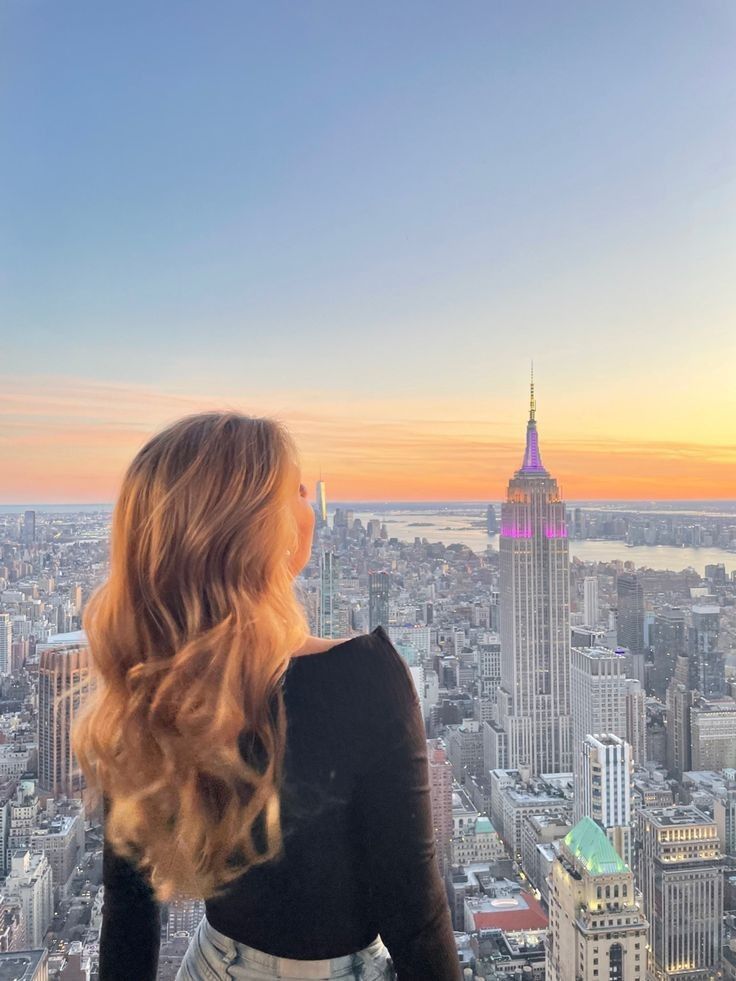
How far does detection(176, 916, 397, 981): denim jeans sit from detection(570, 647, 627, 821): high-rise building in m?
1.46

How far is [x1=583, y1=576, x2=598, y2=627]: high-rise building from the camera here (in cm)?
225

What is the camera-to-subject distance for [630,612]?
2115 mm

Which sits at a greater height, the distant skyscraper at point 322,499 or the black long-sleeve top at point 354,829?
the distant skyscraper at point 322,499

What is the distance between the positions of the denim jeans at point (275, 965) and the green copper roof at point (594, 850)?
3.89 ft

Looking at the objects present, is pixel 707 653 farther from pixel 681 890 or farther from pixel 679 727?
pixel 681 890

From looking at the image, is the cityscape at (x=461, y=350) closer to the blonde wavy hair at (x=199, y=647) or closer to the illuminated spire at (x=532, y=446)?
the illuminated spire at (x=532, y=446)

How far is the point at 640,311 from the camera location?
7.34ft

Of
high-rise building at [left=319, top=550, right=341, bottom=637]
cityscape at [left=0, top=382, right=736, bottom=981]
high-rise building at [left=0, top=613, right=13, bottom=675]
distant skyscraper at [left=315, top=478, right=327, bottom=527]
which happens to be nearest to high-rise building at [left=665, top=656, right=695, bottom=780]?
cityscape at [left=0, top=382, right=736, bottom=981]

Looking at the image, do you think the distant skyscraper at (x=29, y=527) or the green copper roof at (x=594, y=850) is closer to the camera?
the green copper roof at (x=594, y=850)

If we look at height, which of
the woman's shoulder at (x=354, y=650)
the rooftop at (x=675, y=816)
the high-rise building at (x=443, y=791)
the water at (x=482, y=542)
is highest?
the woman's shoulder at (x=354, y=650)

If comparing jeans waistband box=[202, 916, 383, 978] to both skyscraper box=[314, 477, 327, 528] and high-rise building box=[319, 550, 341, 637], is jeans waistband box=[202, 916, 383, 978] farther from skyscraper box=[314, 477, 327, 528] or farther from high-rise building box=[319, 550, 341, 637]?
skyscraper box=[314, 477, 327, 528]

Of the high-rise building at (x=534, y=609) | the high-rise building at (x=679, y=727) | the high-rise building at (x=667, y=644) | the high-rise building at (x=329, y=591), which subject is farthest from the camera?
the high-rise building at (x=534, y=609)

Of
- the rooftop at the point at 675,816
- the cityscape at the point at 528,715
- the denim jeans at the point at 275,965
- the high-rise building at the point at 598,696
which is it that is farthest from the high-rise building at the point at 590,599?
the denim jeans at the point at 275,965

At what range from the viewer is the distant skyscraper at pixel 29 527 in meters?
1.99
